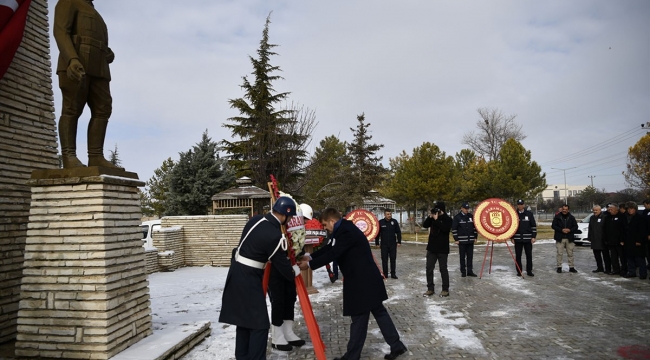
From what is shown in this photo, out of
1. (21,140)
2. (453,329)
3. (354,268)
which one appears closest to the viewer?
(354,268)

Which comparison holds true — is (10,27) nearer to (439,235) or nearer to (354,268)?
(354,268)

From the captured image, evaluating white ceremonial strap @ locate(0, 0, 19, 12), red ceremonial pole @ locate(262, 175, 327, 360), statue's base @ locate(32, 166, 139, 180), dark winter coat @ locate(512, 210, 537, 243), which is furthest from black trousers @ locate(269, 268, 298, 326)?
dark winter coat @ locate(512, 210, 537, 243)

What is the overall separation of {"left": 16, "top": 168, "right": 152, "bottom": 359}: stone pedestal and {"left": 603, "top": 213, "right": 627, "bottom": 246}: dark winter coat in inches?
472

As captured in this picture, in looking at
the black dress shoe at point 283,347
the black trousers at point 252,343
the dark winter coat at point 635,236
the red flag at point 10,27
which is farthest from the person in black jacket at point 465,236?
the red flag at point 10,27

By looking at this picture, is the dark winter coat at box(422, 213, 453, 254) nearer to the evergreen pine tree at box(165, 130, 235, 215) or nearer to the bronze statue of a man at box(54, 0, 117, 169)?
the bronze statue of a man at box(54, 0, 117, 169)

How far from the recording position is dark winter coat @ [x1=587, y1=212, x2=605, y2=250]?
11.9 metres

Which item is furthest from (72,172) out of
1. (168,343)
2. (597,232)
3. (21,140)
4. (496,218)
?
(597,232)

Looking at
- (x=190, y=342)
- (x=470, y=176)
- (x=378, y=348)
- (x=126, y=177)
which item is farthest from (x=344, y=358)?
(x=470, y=176)

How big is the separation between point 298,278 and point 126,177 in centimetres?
258

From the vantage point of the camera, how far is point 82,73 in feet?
15.9

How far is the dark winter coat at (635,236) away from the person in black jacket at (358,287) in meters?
8.75

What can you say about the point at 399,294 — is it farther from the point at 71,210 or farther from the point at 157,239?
the point at 157,239

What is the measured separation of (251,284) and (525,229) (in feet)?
31.3

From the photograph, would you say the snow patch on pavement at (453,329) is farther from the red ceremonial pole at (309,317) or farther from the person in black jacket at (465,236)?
the person in black jacket at (465,236)
